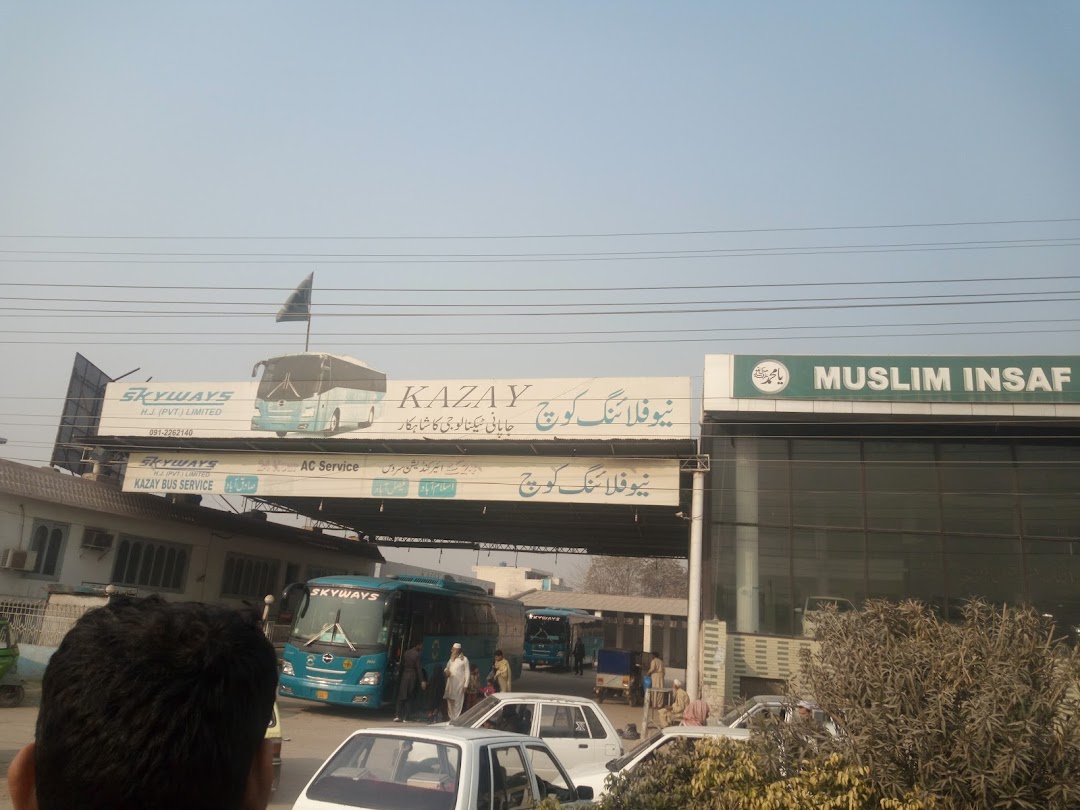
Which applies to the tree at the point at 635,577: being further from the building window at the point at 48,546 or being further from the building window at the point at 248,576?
the building window at the point at 48,546

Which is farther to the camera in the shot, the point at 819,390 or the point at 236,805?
the point at 819,390

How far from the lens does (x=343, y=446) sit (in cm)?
2420

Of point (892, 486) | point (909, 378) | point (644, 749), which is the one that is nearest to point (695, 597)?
point (892, 486)

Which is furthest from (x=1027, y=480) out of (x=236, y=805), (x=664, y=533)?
(x=236, y=805)

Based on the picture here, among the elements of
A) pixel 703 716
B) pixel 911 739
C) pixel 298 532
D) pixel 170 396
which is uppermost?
pixel 170 396

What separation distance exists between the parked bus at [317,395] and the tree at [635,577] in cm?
6540

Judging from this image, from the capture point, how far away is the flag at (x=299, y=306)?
97.9ft

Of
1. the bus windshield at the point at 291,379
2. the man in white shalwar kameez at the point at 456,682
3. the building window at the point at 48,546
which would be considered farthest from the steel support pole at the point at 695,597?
the building window at the point at 48,546

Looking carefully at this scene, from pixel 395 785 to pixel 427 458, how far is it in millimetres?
17384

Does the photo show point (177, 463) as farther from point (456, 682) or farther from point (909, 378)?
point (909, 378)

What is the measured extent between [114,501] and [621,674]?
18617 millimetres

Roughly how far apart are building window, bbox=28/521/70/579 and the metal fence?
4772 millimetres

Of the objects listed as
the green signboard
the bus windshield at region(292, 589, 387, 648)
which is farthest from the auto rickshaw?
the green signboard

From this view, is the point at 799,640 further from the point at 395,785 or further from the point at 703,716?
the point at 395,785
